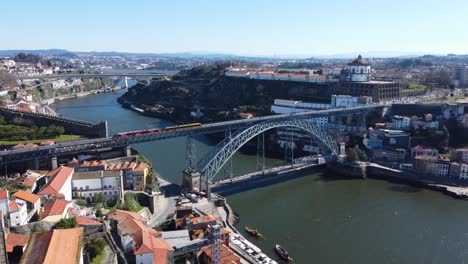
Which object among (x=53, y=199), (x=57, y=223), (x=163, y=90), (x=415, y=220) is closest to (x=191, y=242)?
(x=57, y=223)

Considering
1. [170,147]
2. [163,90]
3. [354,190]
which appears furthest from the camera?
[163,90]

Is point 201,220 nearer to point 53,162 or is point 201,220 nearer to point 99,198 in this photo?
point 99,198

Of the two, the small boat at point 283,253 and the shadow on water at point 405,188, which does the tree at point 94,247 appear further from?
the shadow on water at point 405,188

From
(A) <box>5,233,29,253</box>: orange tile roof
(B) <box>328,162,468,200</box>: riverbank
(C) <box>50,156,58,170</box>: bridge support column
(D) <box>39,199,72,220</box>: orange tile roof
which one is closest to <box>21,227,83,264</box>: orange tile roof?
(A) <box>5,233,29,253</box>: orange tile roof

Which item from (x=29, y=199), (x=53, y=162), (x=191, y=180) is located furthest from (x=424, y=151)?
(x=29, y=199)

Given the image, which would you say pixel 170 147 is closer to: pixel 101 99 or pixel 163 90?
pixel 163 90

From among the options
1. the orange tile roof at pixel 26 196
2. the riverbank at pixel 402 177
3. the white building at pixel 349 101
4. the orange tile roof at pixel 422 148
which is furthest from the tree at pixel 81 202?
the white building at pixel 349 101
